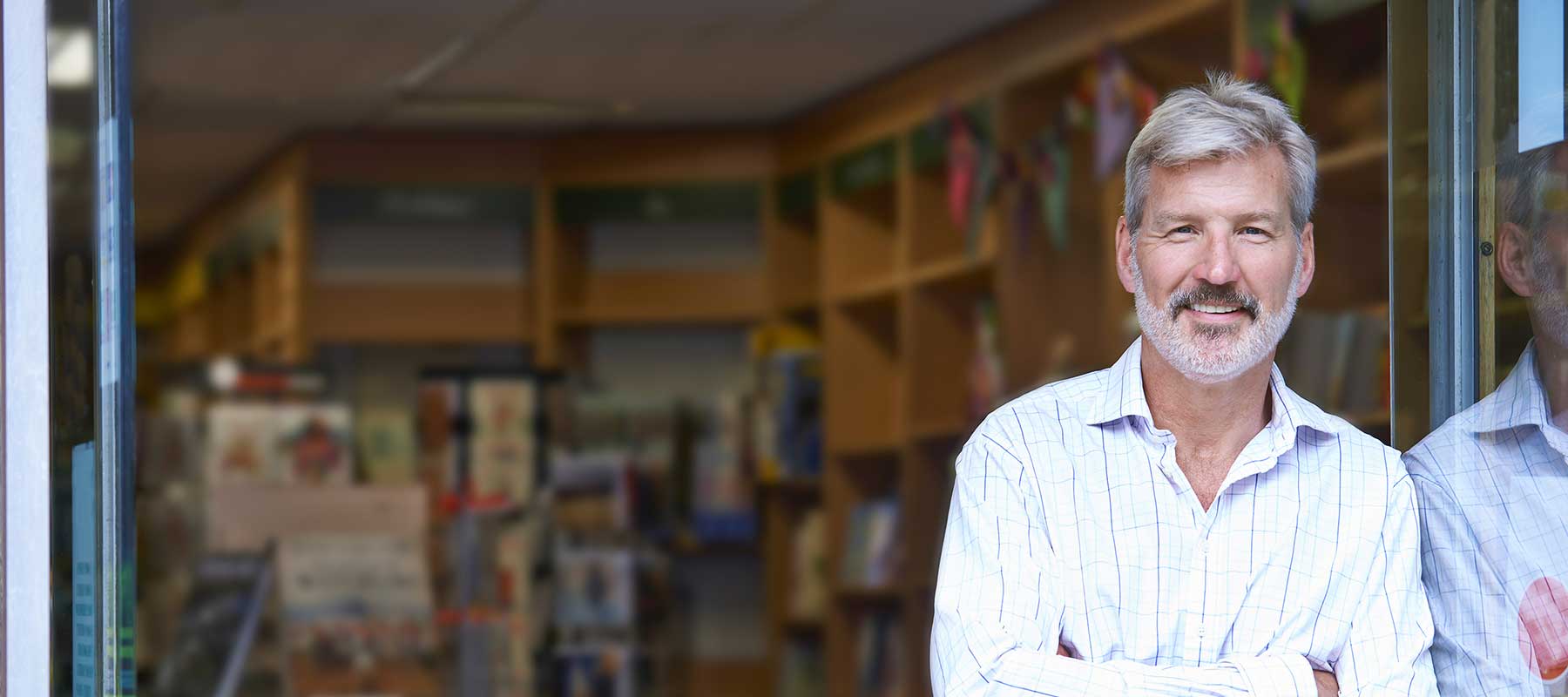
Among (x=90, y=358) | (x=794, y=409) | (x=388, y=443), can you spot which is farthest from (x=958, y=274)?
(x=90, y=358)

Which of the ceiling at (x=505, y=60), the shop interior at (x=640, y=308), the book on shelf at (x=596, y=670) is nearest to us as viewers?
the shop interior at (x=640, y=308)

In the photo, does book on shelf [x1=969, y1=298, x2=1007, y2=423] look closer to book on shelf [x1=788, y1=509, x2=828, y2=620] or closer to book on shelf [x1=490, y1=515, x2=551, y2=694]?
book on shelf [x1=788, y1=509, x2=828, y2=620]

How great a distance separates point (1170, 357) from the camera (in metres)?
2.12

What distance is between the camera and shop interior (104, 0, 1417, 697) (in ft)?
16.5

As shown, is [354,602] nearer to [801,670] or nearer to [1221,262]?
[801,670]

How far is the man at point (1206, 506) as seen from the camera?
2.06 metres

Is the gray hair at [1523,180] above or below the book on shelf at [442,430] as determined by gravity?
above

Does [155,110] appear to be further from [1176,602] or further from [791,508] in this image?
[1176,602]

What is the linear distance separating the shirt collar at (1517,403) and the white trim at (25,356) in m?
1.68

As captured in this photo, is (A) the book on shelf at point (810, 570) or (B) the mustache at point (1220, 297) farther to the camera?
(A) the book on shelf at point (810, 570)

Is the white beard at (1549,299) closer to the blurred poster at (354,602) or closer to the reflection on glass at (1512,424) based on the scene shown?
the reflection on glass at (1512,424)

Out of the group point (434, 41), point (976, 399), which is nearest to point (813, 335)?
point (976, 399)

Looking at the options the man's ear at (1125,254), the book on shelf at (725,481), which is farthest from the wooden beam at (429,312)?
the man's ear at (1125,254)

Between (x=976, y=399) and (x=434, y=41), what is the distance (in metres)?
2.14
